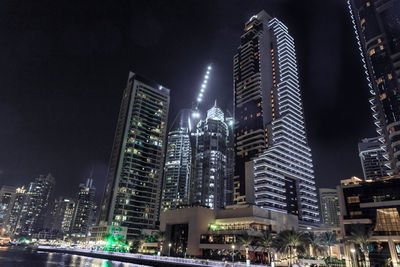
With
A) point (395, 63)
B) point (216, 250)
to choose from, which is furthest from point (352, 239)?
point (395, 63)

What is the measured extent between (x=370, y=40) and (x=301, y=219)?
112 metres

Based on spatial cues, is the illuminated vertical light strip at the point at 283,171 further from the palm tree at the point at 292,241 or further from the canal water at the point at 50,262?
the canal water at the point at 50,262

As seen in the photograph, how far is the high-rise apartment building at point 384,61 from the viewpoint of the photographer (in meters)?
113

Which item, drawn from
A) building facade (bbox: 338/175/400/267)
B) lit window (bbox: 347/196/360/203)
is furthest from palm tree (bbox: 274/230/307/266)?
lit window (bbox: 347/196/360/203)

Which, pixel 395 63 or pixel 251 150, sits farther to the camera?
pixel 251 150

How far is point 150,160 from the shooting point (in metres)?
199

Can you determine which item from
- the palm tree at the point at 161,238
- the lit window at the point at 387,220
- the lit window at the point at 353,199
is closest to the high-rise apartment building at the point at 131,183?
the palm tree at the point at 161,238

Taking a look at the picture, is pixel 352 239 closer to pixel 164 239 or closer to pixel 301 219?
pixel 164 239

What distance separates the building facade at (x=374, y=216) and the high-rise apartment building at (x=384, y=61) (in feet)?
109

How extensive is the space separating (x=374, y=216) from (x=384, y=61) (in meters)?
79.4

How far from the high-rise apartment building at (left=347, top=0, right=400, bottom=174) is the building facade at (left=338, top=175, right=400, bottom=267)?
33.3 metres

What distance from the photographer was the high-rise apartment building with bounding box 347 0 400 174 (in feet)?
370

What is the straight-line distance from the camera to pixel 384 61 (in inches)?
4803

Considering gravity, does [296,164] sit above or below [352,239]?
above
